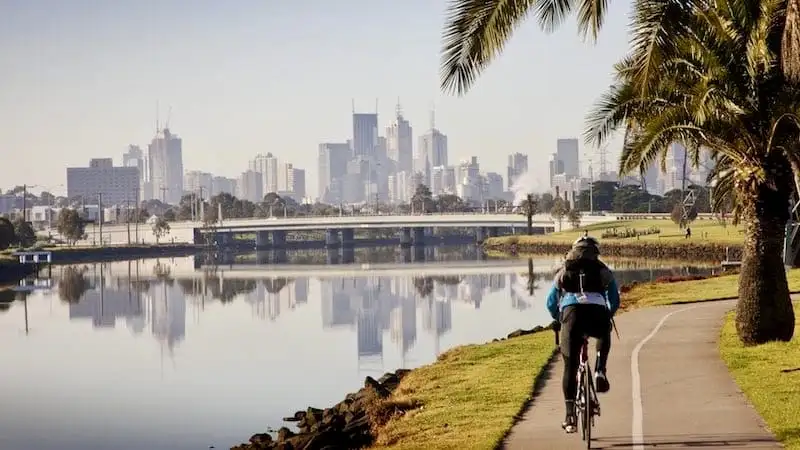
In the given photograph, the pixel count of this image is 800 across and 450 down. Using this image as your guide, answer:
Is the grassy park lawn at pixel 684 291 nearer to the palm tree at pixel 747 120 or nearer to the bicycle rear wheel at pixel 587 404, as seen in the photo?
the palm tree at pixel 747 120

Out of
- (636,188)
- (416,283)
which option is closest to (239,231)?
(636,188)

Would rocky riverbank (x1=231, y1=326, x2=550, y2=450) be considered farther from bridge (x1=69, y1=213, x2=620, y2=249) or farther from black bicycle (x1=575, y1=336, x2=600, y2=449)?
bridge (x1=69, y1=213, x2=620, y2=249)

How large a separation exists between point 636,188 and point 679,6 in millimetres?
160343

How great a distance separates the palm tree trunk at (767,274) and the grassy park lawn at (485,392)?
425 mm

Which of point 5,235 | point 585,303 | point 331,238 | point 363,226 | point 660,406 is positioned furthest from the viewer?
point 331,238

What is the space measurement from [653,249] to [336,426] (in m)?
80.3

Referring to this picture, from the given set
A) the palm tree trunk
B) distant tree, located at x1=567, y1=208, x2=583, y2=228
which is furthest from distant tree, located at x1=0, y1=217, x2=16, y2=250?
the palm tree trunk

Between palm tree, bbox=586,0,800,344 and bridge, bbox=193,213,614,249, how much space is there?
122m

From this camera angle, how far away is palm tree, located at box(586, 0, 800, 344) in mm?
18844

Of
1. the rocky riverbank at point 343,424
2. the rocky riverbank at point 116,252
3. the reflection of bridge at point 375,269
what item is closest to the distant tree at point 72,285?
the reflection of bridge at point 375,269

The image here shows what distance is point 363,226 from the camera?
543ft

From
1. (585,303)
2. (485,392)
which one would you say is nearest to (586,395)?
(585,303)

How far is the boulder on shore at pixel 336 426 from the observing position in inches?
680

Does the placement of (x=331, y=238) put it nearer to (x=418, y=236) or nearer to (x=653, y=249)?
(x=418, y=236)
